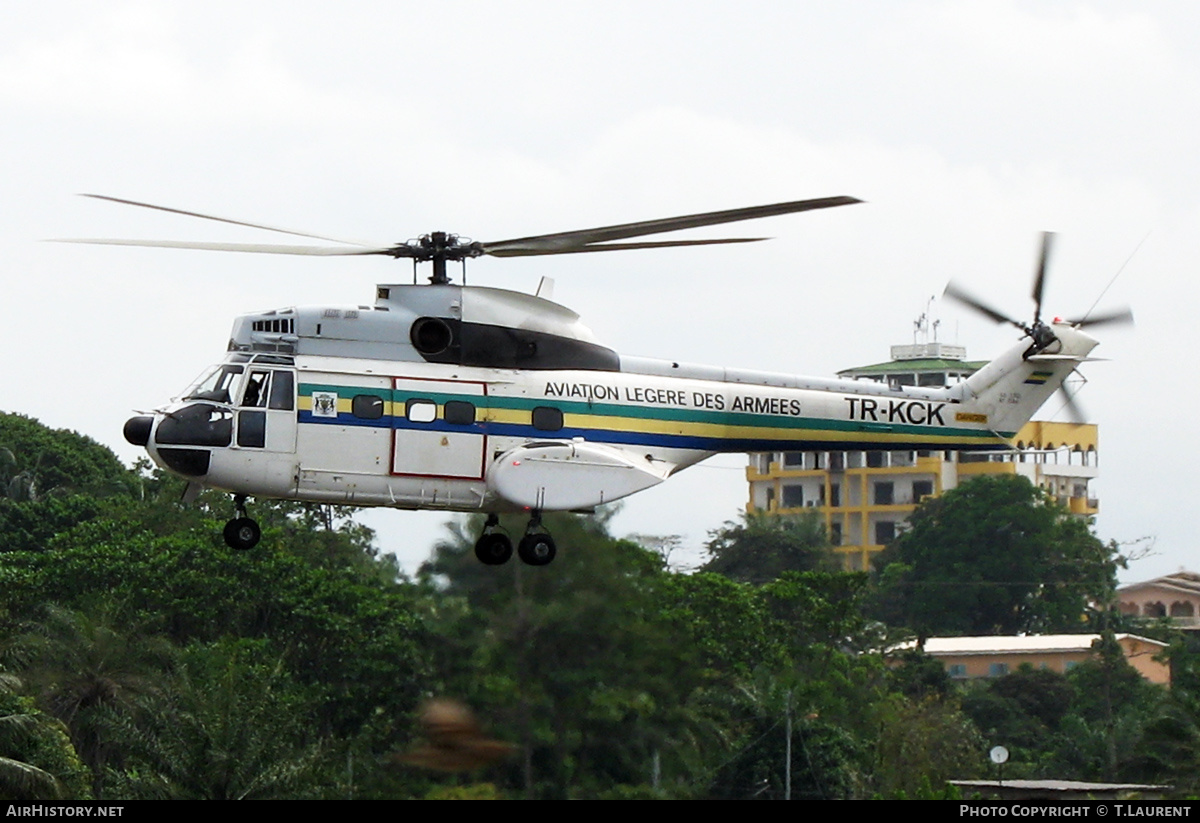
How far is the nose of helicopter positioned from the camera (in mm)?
30562

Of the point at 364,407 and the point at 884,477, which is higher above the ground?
the point at 884,477

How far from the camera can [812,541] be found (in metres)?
117

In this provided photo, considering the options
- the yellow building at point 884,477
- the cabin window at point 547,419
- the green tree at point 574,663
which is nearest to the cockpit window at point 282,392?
the cabin window at point 547,419

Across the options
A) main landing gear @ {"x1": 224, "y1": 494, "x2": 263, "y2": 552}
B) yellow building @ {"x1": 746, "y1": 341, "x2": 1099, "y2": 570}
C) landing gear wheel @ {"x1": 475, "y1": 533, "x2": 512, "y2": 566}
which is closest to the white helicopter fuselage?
main landing gear @ {"x1": 224, "y1": 494, "x2": 263, "y2": 552}

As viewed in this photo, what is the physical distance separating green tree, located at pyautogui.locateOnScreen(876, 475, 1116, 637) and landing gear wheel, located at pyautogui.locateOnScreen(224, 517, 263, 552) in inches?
3304

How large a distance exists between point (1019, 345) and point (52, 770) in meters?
21.8

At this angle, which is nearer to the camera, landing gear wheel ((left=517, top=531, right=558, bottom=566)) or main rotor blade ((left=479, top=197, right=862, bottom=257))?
main rotor blade ((left=479, top=197, right=862, bottom=257))

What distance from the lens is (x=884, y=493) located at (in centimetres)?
14725

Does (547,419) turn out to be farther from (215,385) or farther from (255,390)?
(215,385)

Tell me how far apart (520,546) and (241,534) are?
4.01 m

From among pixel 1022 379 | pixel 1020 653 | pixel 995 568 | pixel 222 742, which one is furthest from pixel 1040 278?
pixel 995 568

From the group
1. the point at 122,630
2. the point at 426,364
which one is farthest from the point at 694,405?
the point at 122,630

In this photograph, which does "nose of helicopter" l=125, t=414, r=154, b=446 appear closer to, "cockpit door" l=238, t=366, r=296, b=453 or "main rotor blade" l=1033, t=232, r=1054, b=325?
"cockpit door" l=238, t=366, r=296, b=453

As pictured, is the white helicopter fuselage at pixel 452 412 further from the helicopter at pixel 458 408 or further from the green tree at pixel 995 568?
the green tree at pixel 995 568
